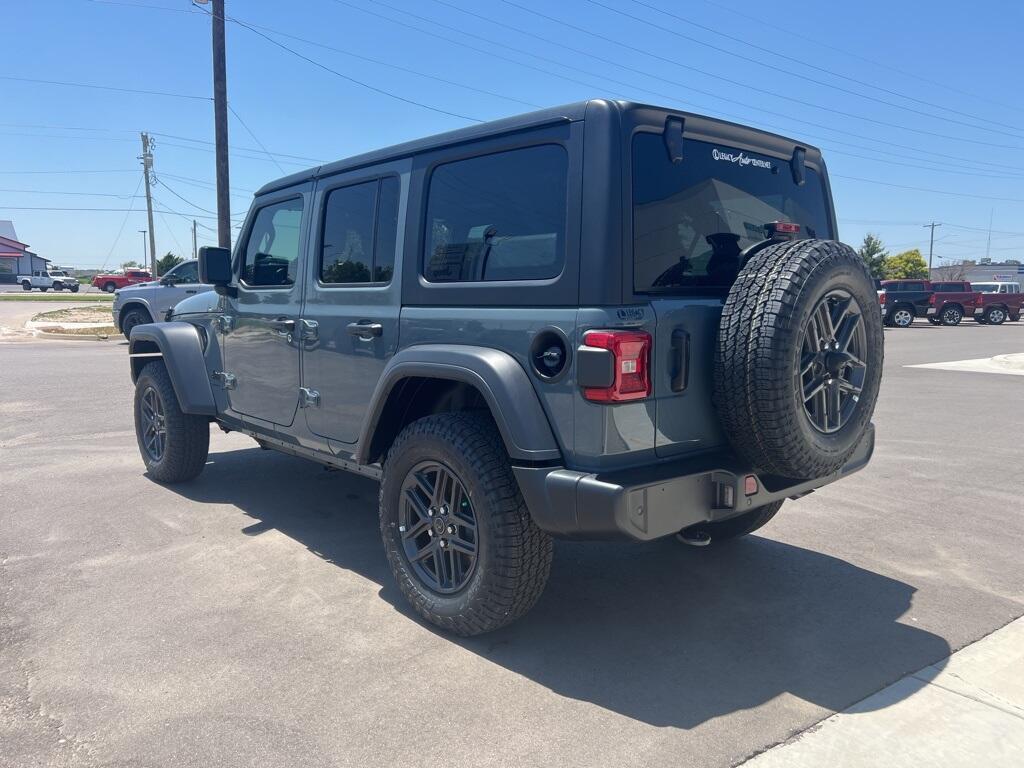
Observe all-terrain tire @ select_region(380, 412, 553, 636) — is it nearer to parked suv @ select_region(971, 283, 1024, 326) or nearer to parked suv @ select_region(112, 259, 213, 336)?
parked suv @ select_region(112, 259, 213, 336)

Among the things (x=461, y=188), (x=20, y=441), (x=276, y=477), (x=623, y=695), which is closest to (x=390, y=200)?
(x=461, y=188)

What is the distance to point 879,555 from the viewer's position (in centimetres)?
456

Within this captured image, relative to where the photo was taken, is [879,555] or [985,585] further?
[879,555]

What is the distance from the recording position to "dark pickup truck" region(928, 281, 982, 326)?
3058 centimetres

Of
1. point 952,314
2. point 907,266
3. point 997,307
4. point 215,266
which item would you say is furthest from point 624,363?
point 907,266

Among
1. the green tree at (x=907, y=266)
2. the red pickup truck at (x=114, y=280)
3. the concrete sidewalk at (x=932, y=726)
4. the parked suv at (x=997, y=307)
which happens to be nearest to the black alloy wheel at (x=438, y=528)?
the concrete sidewalk at (x=932, y=726)

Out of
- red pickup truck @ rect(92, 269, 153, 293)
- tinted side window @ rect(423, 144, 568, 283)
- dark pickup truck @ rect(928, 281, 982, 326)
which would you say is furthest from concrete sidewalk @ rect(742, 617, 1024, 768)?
red pickup truck @ rect(92, 269, 153, 293)

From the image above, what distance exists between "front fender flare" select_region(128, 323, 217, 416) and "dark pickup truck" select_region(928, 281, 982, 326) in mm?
30902

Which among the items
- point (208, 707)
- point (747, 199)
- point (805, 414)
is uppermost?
point (747, 199)

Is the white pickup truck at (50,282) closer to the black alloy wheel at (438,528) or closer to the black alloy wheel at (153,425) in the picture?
the black alloy wheel at (153,425)

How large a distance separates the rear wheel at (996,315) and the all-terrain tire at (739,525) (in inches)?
1295

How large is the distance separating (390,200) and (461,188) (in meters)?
0.55

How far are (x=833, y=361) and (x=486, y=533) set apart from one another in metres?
1.53

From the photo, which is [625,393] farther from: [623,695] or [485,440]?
[623,695]
